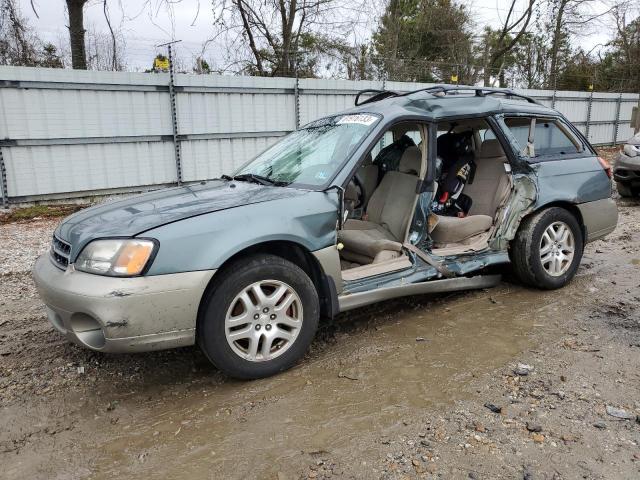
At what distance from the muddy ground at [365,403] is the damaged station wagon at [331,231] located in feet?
1.15

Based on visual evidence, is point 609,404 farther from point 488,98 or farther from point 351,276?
point 488,98

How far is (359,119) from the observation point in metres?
3.97

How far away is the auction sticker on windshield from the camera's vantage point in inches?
152

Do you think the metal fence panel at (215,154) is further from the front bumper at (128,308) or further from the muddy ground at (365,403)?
the front bumper at (128,308)

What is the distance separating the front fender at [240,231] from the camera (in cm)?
280

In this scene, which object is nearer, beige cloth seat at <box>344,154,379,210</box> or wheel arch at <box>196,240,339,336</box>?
wheel arch at <box>196,240,339,336</box>

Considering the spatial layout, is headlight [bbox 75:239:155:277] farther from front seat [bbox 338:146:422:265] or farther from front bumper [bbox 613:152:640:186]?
front bumper [bbox 613:152:640:186]

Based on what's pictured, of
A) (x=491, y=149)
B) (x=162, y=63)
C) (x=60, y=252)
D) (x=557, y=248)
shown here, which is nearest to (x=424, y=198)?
(x=491, y=149)

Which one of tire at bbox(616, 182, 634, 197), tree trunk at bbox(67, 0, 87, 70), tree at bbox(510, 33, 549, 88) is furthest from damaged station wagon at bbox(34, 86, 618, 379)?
tree at bbox(510, 33, 549, 88)

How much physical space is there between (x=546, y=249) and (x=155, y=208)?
10.9 ft

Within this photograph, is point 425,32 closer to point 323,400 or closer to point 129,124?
point 129,124

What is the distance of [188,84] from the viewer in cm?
998

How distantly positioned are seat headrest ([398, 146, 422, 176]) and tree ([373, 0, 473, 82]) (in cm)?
1815

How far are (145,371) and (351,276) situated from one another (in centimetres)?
151
